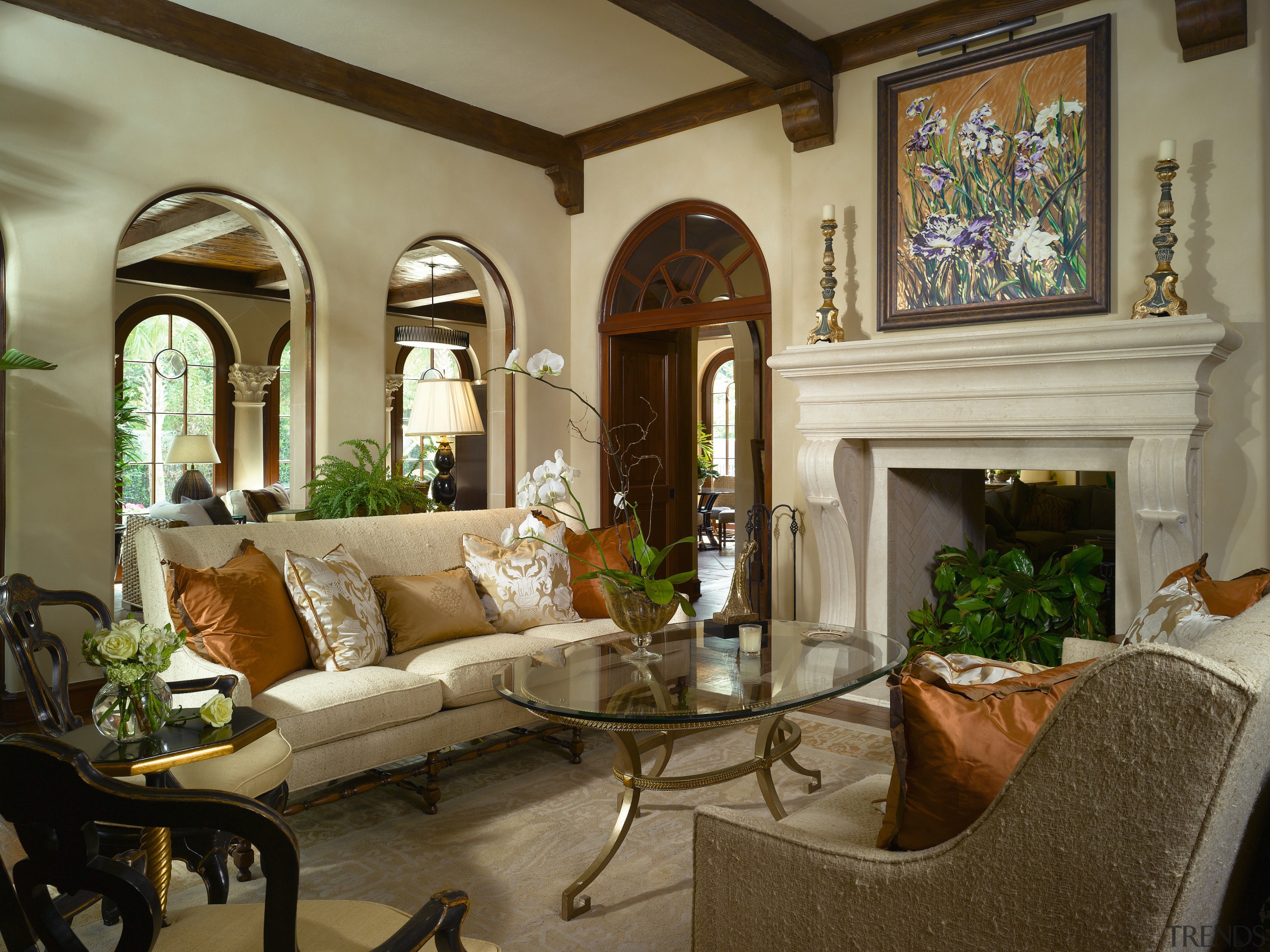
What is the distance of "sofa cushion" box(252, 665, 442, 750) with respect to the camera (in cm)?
267

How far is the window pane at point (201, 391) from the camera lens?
9.81 m

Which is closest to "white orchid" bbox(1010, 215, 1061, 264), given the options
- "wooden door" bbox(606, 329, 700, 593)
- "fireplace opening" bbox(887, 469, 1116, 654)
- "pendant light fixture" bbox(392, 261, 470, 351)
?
"fireplace opening" bbox(887, 469, 1116, 654)

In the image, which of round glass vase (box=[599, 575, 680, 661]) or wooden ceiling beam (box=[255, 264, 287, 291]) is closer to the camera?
round glass vase (box=[599, 575, 680, 661])

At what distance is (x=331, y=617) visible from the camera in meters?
3.03

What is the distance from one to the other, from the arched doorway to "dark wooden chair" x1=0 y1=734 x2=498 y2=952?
4323 millimetres

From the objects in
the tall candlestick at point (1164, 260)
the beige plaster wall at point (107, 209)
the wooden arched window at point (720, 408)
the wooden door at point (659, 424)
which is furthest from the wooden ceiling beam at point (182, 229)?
the wooden arched window at point (720, 408)

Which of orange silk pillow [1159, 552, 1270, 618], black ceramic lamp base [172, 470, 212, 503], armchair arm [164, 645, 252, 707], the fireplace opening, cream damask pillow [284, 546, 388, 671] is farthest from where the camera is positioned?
black ceramic lamp base [172, 470, 212, 503]

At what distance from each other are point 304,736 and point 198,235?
6.24 metres

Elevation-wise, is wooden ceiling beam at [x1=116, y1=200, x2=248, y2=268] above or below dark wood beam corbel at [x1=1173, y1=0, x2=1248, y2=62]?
above

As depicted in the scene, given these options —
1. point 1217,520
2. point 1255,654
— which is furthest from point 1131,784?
point 1217,520

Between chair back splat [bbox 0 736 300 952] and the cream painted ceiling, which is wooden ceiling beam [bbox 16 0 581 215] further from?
chair back splat [bbox 0 736 300 952]

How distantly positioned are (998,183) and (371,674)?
11.2ft

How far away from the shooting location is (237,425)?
1012 cm

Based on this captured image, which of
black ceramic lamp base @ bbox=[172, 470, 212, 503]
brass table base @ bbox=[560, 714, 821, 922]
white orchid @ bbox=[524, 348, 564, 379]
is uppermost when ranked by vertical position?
white orchid @ bbox=[524, 348, 564, 379]
